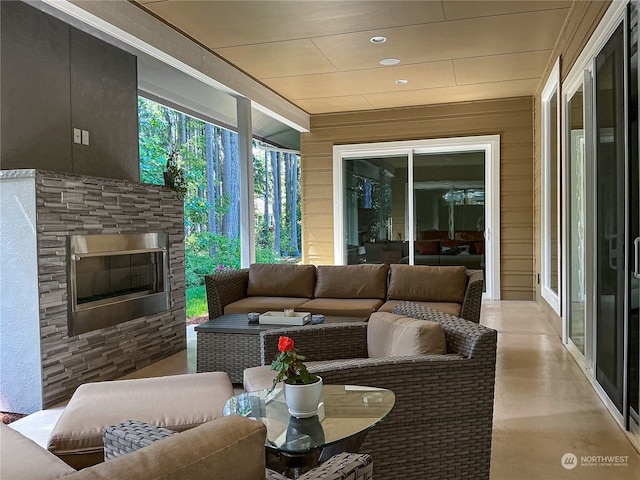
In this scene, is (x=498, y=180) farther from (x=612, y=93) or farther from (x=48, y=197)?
(x=48, y=197)

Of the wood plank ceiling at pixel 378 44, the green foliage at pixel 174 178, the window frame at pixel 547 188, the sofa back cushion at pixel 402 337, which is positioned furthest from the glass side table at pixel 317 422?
the window frame at pixel 547 188

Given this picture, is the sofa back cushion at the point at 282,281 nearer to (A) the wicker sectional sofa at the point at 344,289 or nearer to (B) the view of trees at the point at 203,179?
(A) the wicker sectional sofa at the point at 344,289

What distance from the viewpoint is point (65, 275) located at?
Answer: 341cm

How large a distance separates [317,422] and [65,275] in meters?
2.35

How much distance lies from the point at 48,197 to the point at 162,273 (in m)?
1.38

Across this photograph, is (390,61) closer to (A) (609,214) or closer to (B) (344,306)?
(B) (344,306)

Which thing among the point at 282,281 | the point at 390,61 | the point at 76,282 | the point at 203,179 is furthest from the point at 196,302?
the point at 76,282

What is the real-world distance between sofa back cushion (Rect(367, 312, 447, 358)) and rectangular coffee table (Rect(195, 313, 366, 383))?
1.07 metres

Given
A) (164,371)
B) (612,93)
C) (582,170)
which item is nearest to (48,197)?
(164,371)

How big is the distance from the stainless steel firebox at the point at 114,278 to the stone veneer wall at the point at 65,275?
0.06m

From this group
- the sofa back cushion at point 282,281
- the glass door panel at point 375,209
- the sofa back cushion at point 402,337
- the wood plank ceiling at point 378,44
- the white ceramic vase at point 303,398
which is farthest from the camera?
the glass door panel at point 375,209

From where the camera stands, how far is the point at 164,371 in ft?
13.2

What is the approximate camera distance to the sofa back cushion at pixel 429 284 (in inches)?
177

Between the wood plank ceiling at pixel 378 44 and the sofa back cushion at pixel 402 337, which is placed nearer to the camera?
the sofa back cushion at pixel 402 337
